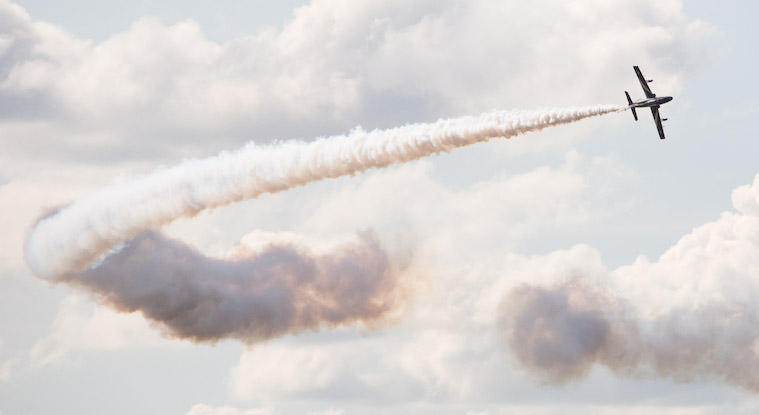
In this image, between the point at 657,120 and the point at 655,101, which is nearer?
the point at 655,101

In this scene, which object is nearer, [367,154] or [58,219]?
[367,154]

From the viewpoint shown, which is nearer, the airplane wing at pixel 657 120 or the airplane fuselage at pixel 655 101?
the airplane fuselage at pixel 655 101

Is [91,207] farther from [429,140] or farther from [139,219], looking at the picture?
[429,140]

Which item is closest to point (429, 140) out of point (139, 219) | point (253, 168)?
point (253, 168)

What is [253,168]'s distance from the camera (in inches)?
7229

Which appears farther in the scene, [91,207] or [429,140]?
[91,207]

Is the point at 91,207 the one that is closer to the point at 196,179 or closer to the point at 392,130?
the point at 196,179

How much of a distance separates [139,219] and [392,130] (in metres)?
25.2

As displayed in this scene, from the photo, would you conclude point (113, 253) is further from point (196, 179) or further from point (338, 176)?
point (338, 176)

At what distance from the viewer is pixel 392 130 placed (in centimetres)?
17862

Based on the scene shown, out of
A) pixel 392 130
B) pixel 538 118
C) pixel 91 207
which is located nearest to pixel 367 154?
pixel 392 130

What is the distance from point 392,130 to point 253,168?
13.5m

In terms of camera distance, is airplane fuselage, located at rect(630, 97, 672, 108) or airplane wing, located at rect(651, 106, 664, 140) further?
airplane wing, located at rect(651, 106, 664, 140)

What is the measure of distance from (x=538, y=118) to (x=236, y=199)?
92.3ft
